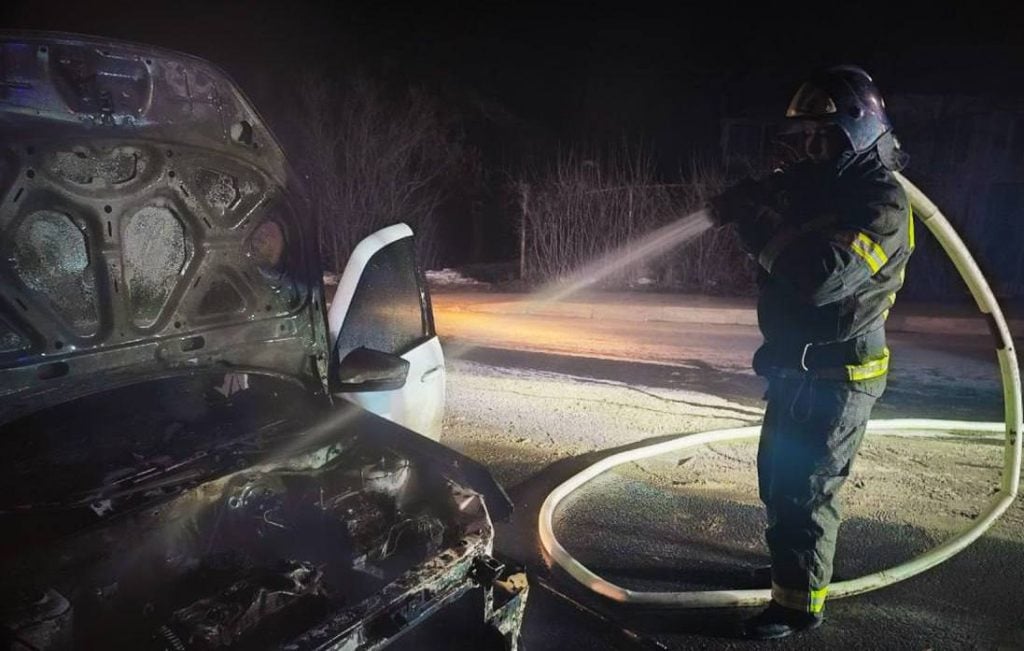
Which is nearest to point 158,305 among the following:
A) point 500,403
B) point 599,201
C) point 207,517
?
point 207,517

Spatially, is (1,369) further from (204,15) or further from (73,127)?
(204,15)

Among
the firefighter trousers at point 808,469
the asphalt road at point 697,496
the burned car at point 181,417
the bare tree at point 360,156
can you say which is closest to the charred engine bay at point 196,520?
the burned car at point 181,417

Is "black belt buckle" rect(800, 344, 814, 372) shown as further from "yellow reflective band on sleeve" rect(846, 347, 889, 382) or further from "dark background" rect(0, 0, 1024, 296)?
"dark background" rect(0, 0, 1024, 296)

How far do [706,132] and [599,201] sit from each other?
7.48m

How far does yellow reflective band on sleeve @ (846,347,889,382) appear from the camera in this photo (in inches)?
116

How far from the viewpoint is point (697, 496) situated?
14.9 feet

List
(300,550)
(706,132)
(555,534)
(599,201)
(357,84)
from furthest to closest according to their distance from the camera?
(706,132) < (357,84) < (599,201) < (555,534) < (300,550)

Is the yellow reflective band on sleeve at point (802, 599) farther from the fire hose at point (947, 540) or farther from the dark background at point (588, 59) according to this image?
the dark background at point (588, 59)

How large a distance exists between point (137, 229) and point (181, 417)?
71cm

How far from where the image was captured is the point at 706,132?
62.2ft

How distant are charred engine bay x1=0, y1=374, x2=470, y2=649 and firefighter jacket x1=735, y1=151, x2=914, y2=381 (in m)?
1.65

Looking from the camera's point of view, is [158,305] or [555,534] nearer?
[158,305]

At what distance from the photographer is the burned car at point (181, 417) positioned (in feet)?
6.19

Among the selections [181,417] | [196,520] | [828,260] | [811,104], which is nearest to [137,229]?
[181,417]
